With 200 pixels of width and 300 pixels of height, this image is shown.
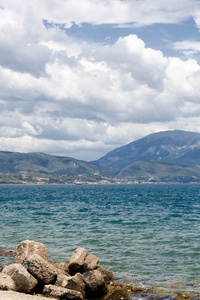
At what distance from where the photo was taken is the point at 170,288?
2277 centimetres

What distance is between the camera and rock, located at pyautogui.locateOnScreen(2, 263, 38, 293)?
1988cm

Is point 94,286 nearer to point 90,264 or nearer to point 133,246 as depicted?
point 90,264

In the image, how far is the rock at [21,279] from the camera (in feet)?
65.2

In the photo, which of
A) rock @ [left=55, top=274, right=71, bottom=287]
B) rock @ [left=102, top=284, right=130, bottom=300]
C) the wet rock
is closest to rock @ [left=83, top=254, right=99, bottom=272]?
the wet rock

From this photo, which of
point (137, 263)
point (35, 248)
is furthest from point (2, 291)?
point (137, 263)

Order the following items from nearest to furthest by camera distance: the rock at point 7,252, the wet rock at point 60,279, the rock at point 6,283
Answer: the rock at point 6,283 < the wet rock at point 60,279 < the rock at point 7,252

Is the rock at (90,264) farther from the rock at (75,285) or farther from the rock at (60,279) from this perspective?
the rock at (75,285)

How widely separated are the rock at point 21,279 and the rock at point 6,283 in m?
0.42

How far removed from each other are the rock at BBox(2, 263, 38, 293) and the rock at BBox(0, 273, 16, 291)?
1.38 feet

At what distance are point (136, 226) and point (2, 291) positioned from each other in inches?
1364

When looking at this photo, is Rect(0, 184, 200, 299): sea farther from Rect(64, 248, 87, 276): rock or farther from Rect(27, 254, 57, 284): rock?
Rect(27, 254, 57, 284): rock

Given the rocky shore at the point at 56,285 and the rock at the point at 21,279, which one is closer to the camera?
the rocky shore at the point at 56,285

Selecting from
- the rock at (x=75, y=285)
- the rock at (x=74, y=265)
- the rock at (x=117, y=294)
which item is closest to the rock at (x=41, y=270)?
the rock at (x=75, y=285)

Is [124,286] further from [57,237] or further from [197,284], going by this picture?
[57,237]
